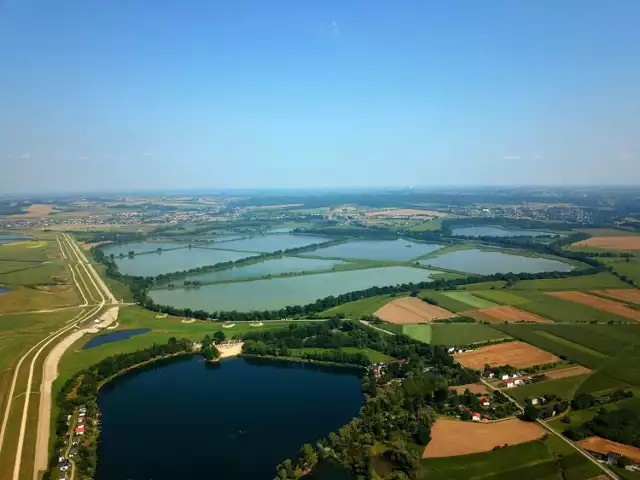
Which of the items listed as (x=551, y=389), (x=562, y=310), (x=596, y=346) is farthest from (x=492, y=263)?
(x=551, y=389)

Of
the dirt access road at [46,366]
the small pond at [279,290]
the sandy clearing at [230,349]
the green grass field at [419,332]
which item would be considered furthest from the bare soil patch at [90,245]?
the green grass field at [419,332]

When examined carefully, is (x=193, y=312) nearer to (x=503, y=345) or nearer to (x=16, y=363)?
(x=16, y=363)

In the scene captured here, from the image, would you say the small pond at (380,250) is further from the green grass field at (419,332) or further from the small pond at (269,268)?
the green grass field at (419,332)

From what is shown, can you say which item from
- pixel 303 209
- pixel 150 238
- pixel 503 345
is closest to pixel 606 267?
pixel 503 345

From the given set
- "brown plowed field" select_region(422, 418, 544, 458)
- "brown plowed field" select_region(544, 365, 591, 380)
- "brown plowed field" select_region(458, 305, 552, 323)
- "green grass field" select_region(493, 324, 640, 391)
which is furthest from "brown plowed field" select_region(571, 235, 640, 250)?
"brown plowed field" select_region(422, 418, 544, 458)

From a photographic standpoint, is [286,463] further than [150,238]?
No

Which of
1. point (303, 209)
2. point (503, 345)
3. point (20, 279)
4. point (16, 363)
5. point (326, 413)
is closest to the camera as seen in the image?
point (326, 413)
